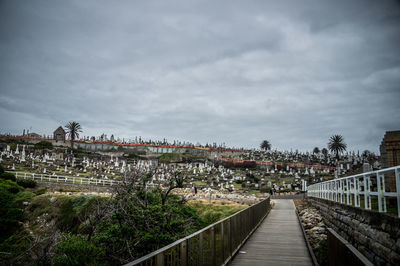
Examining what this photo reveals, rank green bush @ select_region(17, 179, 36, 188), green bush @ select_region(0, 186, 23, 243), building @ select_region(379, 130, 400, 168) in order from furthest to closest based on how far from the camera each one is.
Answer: green bush @ select_region(17, 179, 36, 188) → green bush @ select_region(0, 186, 23, 243) → building @ select_region(379, 130, 400, 168)

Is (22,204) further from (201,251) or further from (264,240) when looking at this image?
(201,251)

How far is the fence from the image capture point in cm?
369

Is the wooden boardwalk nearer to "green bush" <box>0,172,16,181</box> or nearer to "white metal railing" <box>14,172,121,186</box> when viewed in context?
"white metal railing" <box>14,172,121,186</box>

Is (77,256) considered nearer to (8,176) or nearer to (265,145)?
(8,176)

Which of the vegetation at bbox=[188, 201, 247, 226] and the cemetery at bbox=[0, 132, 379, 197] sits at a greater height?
the cemetery at bbox=[0, 132, 379, 197]

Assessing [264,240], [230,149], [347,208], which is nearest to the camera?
[347,208]

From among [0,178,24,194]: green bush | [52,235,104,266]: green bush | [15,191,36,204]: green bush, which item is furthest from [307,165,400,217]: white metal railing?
[0,178,24,194]: green bush

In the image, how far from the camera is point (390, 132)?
1388 cm

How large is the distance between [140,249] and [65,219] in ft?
62.8

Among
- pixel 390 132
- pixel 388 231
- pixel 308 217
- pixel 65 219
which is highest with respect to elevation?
pixel 390 132

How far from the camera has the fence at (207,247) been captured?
12.1 feet

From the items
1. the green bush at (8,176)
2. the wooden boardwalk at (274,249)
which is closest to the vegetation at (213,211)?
the wooden boardwalk at (274,249)

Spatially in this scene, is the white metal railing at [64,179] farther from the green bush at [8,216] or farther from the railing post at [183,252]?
the railing post at [183,252]

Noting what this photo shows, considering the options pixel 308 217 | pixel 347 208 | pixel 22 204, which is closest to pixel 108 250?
pixel 347 208
